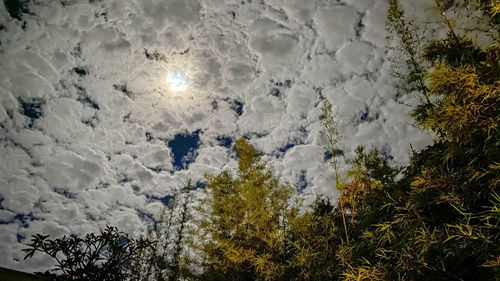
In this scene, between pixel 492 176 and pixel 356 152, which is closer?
pixel 492 176

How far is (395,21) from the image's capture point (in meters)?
7.11

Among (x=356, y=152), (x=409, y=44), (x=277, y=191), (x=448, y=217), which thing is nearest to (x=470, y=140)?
(x=448, y=217)

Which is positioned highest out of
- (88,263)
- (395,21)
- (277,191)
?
(395,21)

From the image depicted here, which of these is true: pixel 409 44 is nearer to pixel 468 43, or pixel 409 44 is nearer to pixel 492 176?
pixel 468 43

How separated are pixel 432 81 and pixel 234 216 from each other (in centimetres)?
868

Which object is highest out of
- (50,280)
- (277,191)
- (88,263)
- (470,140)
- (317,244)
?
(277,191)

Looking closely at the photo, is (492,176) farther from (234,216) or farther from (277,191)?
(234,216)

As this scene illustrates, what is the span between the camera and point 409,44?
7117mm

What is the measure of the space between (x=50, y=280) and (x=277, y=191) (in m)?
7.97

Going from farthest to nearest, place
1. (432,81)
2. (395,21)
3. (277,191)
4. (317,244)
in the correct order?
(277,191) < (395,21) < (317,244) < (432,81)

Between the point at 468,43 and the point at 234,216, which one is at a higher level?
the point at 468,43

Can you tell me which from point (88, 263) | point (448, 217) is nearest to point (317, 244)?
point (448, 217)

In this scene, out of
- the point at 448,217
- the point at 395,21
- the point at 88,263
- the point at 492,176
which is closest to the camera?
the point at 88,263

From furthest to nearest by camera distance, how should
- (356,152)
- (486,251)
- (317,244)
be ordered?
(356,152) → (317,244) → (486,251)
